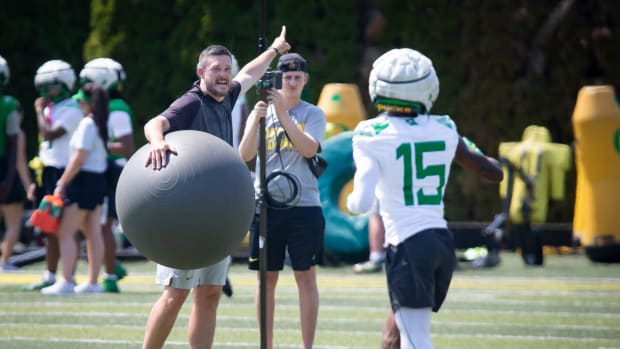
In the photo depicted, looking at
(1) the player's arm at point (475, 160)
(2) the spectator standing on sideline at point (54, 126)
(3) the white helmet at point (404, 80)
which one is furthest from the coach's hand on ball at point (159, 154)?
(2) the spectator standing on sideline at point (54, 126)

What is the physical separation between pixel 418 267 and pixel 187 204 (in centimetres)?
126

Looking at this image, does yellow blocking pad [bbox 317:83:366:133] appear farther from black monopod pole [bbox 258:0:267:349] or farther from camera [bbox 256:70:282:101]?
black monopod pole [bbox 258:0:267:349]

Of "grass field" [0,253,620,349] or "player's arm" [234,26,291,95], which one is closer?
"player's arm" [234,26,291,95]

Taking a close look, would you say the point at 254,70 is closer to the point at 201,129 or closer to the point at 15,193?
the point at 201,129

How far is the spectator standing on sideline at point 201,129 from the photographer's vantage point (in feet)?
25.9

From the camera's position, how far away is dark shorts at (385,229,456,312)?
6.97 meters

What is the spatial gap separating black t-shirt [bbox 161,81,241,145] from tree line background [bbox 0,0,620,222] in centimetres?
1281

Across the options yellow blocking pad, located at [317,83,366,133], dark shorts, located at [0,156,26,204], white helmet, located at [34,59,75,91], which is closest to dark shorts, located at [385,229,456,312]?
white helmet, located at [34,59,75,91]

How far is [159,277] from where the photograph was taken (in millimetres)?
8016

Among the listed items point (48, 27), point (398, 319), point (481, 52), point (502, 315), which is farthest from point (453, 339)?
point (48, 27)

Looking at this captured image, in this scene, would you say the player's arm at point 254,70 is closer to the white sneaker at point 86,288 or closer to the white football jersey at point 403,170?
the white football jersey at point 403,170

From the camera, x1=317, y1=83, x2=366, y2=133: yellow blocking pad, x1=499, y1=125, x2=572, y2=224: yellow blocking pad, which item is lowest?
x1=499, y1=125, x2=572, y2=224: yellow blocking pad

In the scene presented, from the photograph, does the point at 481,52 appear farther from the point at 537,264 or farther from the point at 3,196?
the point at 3,196

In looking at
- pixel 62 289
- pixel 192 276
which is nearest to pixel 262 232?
pixel 192 276
